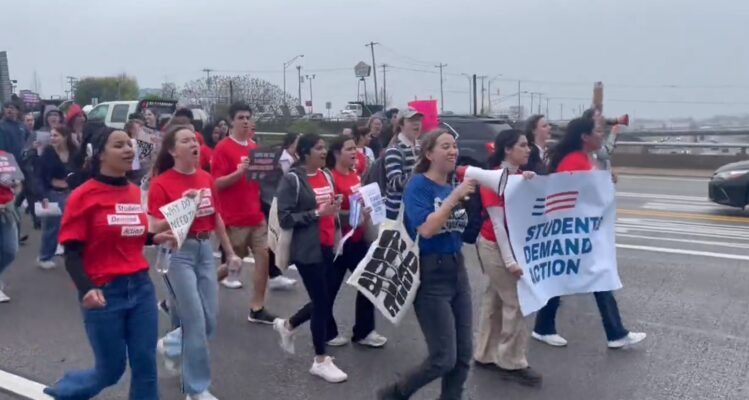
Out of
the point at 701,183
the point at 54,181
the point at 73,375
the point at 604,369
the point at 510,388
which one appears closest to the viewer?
the point at 73,375

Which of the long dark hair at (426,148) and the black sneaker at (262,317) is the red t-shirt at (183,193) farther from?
the black sneaker at (262,317)

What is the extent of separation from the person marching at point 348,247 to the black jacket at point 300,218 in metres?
0.48

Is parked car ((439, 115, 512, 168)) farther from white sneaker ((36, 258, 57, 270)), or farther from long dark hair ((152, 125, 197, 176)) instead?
long dark hair ((152, 125, 197, 176))

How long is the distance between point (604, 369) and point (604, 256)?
850mm

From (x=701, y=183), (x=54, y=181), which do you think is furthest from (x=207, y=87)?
(x=54, y=181)

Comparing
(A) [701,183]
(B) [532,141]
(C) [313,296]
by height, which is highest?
(B) [532,141]

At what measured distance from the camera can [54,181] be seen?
9.76m

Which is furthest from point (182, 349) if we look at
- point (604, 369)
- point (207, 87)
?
point (207, 87)

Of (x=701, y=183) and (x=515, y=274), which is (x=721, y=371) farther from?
(x=701, y=183)

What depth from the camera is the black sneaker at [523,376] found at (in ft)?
19.6

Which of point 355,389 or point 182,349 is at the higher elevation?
point 182,349

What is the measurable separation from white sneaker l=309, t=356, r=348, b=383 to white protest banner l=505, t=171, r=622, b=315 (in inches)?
53.0

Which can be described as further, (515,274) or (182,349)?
(515,274)

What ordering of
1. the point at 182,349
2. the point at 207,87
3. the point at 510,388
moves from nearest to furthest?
the point at 182,349 → the point at 510,388 → the point at 207,87
